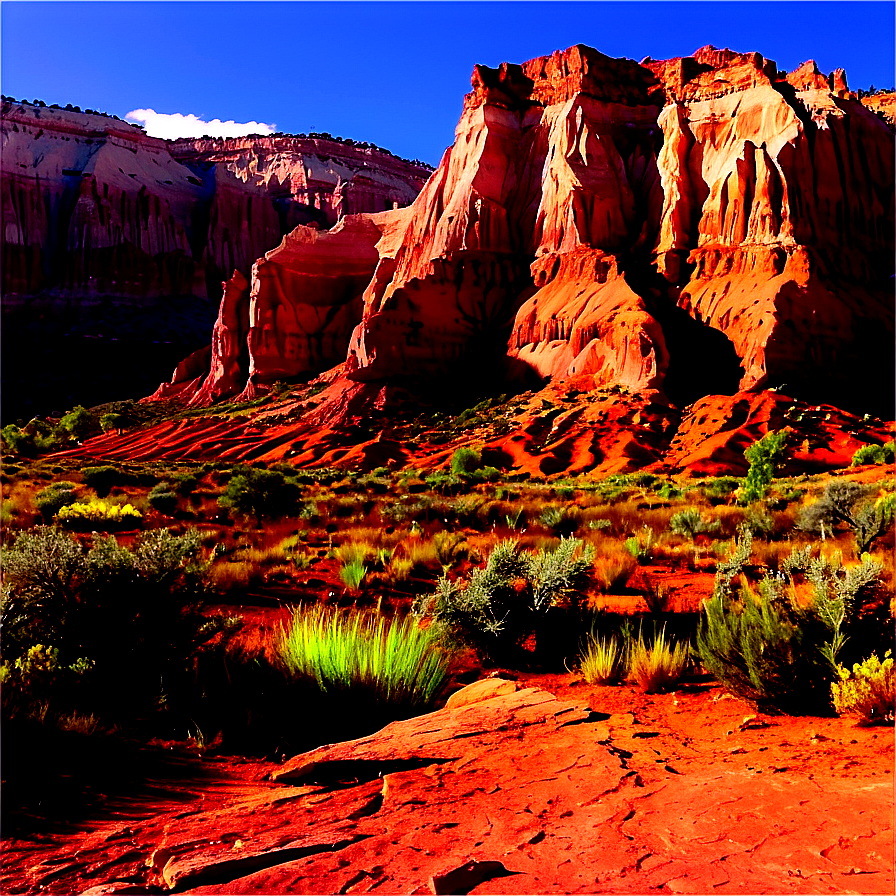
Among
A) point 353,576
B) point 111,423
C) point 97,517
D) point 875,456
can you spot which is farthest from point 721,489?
point 111,423

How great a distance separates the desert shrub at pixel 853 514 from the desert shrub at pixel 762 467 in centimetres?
→ 376

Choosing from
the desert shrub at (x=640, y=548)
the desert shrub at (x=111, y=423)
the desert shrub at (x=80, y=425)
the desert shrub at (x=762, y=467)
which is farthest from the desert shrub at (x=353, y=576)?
the desert shrub at (x=80, y=425)

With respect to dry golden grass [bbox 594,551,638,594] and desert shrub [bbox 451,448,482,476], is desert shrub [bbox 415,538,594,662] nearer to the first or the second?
dry golden grass [bbox 594,551,638,594]

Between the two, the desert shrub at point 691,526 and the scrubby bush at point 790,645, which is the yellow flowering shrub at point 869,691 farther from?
the desert shrub at point 691,526

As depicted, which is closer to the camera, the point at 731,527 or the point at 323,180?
the point at 731,527

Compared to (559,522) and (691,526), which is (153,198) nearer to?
(559,522)

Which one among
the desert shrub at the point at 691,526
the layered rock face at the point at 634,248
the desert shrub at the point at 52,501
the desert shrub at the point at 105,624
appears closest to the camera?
the desert shrub at the point at 105,624

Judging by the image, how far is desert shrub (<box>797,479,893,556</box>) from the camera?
35.1 ft

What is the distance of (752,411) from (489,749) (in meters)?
37.2

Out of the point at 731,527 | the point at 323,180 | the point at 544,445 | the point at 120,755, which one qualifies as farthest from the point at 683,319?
the point at 323,180

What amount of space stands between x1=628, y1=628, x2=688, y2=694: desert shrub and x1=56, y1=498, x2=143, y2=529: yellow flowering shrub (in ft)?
38.1

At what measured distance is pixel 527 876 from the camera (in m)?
2.14

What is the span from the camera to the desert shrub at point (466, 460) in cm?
3384

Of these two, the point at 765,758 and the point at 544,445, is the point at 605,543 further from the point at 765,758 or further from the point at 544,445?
the point at 544,445
